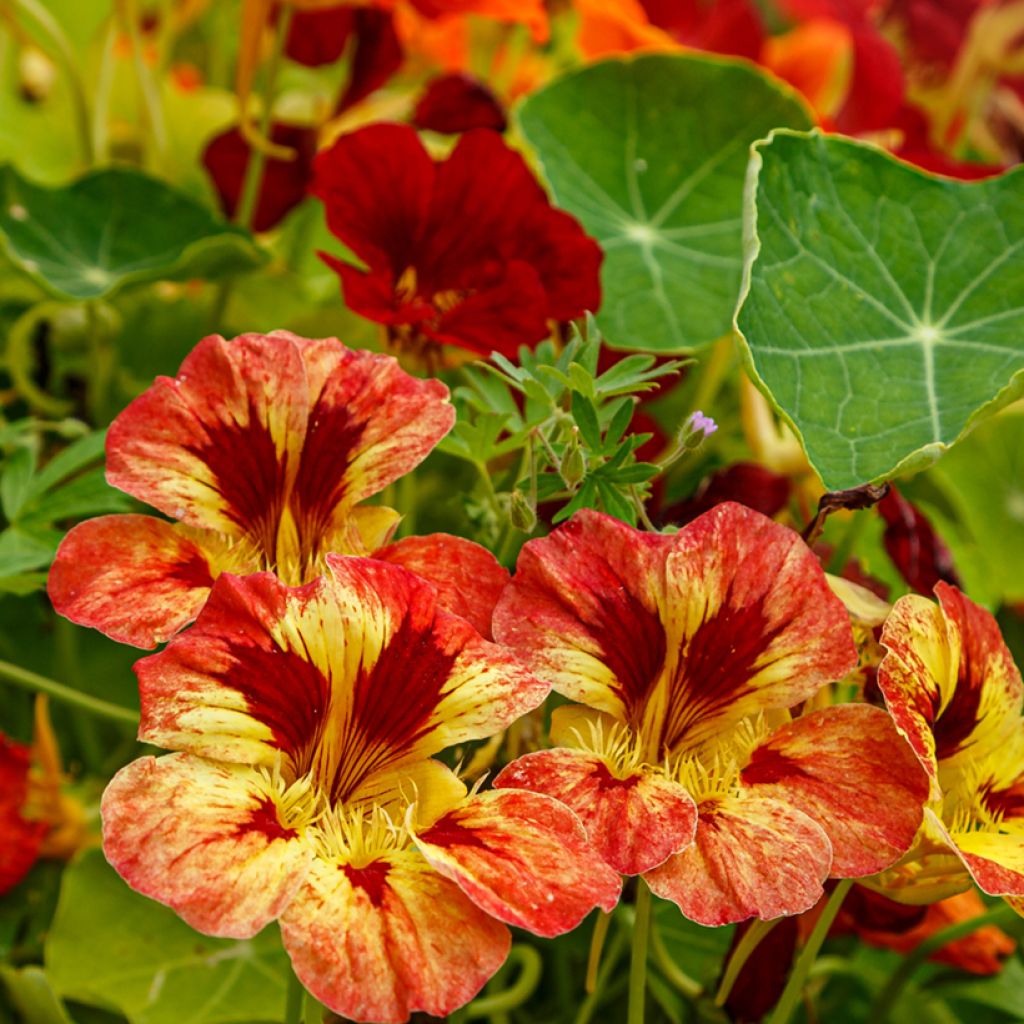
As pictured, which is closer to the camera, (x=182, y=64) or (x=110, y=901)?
(x=110, y=901)

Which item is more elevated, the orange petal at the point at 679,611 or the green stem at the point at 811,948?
the orange petal at the point at 679,611

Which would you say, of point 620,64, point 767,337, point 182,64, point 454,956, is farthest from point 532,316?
point 182,64

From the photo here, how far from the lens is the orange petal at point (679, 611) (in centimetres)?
49

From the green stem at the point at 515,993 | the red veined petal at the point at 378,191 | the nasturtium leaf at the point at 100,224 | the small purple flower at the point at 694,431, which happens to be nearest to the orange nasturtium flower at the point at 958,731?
the small purple flower at the point at 694,431

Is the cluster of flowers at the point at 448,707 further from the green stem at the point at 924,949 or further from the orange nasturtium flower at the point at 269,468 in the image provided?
the green stem at the point at 924,949

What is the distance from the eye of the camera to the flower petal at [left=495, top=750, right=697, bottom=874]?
17.3 inches

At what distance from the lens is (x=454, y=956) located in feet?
1.34

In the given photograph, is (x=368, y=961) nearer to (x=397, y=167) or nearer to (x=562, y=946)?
(x=562, y=946)

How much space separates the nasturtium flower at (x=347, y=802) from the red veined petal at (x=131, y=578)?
48 mm

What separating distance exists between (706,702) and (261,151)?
2.12 ft

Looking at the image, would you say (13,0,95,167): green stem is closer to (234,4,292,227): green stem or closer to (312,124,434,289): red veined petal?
(234,4,292,227): green stem

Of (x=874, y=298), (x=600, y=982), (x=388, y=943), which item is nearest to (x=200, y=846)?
(x=388, y=943)

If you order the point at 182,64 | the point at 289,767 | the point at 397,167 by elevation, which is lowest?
the point at 182,64

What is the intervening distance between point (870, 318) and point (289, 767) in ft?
1.44
